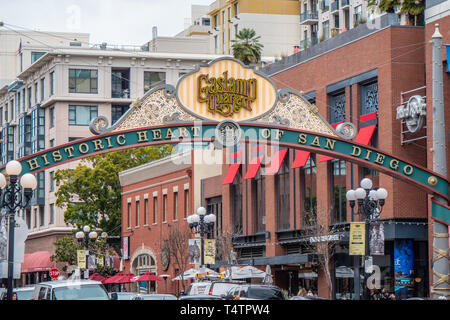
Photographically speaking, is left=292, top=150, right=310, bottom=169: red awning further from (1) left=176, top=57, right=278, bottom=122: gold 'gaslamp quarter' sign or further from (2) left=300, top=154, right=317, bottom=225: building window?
(1) left=176, top=57, right=278, bottom=122: gold 'gaslamp quarter' sign

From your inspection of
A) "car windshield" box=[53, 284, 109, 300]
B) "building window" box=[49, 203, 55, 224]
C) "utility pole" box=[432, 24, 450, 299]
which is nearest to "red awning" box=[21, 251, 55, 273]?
"building window" box=[49, 203, 55, 224]

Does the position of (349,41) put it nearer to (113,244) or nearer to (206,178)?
(206,178)

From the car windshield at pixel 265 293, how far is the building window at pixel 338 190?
1621 centimetres

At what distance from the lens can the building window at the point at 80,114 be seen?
→ 315 feet

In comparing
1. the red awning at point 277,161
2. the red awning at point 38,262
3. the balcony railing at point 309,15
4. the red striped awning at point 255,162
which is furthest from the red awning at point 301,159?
the red awning at point 38,262

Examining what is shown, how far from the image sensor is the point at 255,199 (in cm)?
5662

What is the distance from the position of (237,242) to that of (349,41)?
1723 centimetres

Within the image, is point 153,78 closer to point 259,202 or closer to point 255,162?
point 259,202

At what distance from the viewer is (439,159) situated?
98.5ft

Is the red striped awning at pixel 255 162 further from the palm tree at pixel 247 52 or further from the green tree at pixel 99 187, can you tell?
the green tree at pixel 99 187

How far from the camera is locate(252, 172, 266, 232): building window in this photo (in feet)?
182

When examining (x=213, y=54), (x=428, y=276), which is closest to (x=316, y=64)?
(x=428, y=276)

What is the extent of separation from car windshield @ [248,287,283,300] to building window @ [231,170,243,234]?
27.4 m

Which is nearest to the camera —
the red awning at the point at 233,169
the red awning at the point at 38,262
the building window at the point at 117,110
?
the red awning at the point at 233,169
